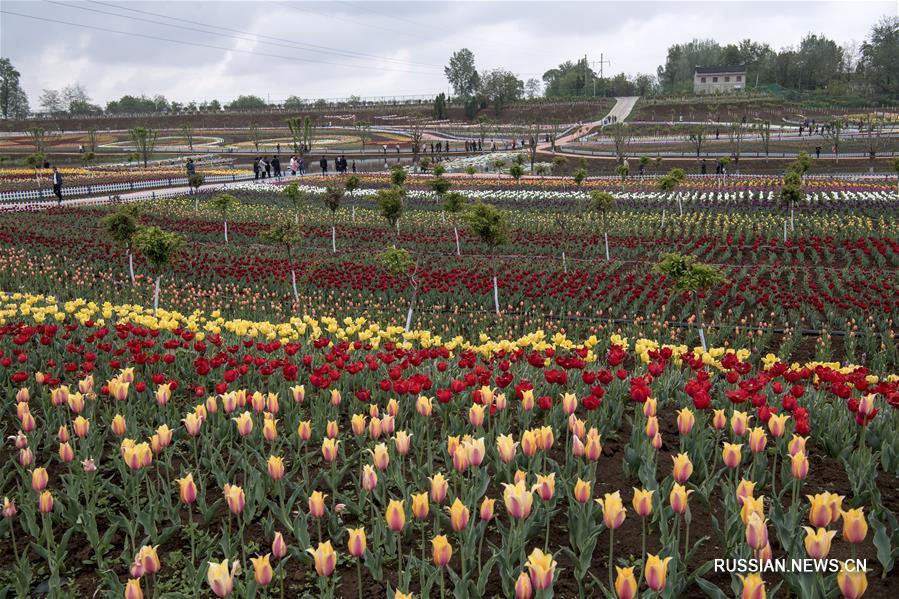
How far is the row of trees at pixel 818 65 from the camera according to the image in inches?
3829

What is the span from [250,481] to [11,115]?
151709 millimetres

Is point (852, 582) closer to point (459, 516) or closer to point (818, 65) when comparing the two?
point (459, 516)

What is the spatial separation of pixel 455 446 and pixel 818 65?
12635 cm

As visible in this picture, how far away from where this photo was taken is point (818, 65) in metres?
110

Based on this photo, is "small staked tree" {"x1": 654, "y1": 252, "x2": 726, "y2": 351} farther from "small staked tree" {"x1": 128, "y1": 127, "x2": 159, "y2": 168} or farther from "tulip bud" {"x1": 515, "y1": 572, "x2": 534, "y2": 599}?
"small staked tree" {"x1": 128, "y1": 127, "x2": 159, "y2": 168}

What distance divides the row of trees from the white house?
6.36 ft

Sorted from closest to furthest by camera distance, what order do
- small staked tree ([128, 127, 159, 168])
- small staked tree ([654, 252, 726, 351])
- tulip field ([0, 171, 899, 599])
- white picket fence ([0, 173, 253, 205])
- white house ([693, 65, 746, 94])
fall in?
1. tulip field ([0, 171, 899, 599])
2. small staked tree ([654, 252, 726, 351])
3. white picket fence ([0, 173, 253, 205])
4. small staked tree ([128, 127, 159, 168])
5. white house ([693, 65, 746, 94])

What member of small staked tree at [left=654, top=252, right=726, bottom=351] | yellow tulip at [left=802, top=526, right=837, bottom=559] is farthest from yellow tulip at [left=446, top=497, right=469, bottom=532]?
small staked tree at [left=654, top=252, right=726, bottom=351]

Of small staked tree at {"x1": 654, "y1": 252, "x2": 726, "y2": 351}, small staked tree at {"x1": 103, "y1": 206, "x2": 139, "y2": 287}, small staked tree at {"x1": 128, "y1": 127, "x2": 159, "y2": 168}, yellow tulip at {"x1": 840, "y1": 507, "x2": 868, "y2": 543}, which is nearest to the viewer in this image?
yellow tulip at {"x1": 840, "y1": 507, "x2": 868, "y2": 543}

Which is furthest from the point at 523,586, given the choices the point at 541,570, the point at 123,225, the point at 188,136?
the point at 188,136

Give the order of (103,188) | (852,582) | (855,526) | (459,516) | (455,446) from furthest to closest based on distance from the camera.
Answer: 1. (103,188)
2. (455,446)
3. (459,516)
4. (855,526)
5. (852,582)

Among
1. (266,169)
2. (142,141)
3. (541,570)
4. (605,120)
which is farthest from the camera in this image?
(605,120)

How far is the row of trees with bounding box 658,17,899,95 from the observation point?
97.2 meters

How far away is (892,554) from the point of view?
12.4ft
